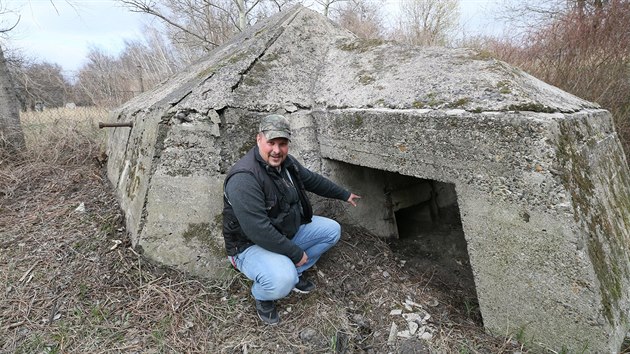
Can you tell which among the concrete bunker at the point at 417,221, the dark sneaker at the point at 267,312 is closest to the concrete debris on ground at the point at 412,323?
the concrete bunker at the point at 417,221

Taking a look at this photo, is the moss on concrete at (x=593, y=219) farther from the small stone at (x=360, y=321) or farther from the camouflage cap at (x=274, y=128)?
the camouflage cap at (x=274, y=128)

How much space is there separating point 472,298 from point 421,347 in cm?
82

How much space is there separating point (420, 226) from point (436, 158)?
1.97 m

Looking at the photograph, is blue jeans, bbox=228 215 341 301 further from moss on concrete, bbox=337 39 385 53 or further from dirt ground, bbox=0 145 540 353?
moss on concrete, bbox=337 39 385 53

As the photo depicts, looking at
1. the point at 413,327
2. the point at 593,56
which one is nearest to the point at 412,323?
the point at 413,327

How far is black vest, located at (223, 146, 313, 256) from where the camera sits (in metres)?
2.16

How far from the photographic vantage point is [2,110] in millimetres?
4824

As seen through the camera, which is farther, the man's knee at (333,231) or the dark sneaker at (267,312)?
the man's knee at (333,231)

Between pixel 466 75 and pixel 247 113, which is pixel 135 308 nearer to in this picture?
pixel 247 113

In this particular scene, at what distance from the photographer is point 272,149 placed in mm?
2188

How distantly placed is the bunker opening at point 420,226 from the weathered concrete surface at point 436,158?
31 mm

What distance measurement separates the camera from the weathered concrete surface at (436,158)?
5.82 feet

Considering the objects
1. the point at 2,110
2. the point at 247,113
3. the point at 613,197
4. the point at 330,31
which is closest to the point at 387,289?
the point at 613,197

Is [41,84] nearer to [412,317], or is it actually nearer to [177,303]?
[177,303]
